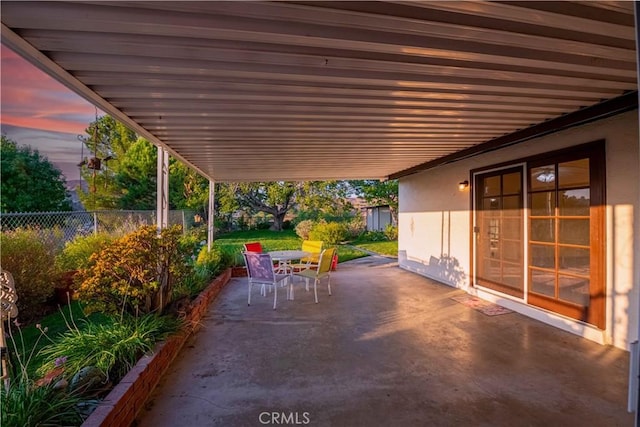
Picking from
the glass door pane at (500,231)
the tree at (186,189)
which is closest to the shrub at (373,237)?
the tree at (186,189)

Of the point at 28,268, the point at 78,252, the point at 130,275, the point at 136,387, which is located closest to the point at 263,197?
the point at 78,252

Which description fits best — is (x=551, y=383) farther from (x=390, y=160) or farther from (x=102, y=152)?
(x=102, y=152)

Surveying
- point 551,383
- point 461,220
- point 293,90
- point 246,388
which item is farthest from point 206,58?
point 461,220

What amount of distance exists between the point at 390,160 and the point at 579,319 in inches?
156

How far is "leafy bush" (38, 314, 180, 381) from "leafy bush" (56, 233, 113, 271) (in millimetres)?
2599

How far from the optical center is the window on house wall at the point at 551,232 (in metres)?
3.54

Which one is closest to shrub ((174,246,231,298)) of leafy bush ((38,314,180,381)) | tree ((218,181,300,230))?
leafy bush ((38,314,180,381))

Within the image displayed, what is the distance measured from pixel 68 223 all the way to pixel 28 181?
464 inches

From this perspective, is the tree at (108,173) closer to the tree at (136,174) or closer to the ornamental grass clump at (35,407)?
the tree at (136,174)

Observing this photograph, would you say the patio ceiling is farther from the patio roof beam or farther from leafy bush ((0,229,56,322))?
leafy bush ((0,229,56,322))

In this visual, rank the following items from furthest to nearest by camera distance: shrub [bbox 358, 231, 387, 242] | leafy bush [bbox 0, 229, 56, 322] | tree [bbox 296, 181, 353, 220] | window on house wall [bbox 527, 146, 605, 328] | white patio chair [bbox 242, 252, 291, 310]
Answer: tree [bbox 296, 181, 353, 220] → shrub [bbox 358, 231, 387, 242] → white patio chair [bbox 242, 252, 291, 310] → leafy bush [bbox 0, 229, 56, 322] → window on house wall [bbox 527, 146, 605, 328]

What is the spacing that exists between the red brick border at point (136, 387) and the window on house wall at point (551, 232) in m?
4.55

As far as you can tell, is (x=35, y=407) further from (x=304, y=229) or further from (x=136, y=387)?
(x=304, y=229)

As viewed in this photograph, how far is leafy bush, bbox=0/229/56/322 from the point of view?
3.74 metres
